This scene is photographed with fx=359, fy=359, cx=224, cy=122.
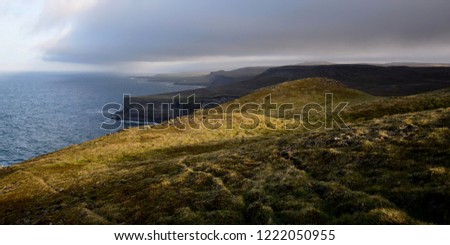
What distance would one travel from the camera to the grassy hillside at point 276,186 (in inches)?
641

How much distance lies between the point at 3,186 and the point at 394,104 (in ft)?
189

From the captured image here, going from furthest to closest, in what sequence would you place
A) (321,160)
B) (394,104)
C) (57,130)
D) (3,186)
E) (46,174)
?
(57,130) → (394,104) → (46,174) → (3,186) → (321,160)

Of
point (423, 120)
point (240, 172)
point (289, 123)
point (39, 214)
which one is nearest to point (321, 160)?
point (240, 172)

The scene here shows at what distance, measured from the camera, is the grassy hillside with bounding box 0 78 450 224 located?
641 inches

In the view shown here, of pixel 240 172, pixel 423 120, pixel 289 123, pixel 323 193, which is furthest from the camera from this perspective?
pixel 289 123

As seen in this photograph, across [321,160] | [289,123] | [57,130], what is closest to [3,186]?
[321,160]

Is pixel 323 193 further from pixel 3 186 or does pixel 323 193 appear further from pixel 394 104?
pixel 394 104

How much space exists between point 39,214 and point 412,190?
23.5 meters

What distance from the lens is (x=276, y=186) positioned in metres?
21.1

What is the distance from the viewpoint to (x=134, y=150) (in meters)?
50.1

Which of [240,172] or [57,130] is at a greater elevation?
[240,172]

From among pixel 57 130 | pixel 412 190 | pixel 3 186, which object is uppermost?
pixel 412 190

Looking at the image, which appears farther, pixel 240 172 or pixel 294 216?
pixel 240 172

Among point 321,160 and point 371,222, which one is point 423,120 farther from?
point 371,222
